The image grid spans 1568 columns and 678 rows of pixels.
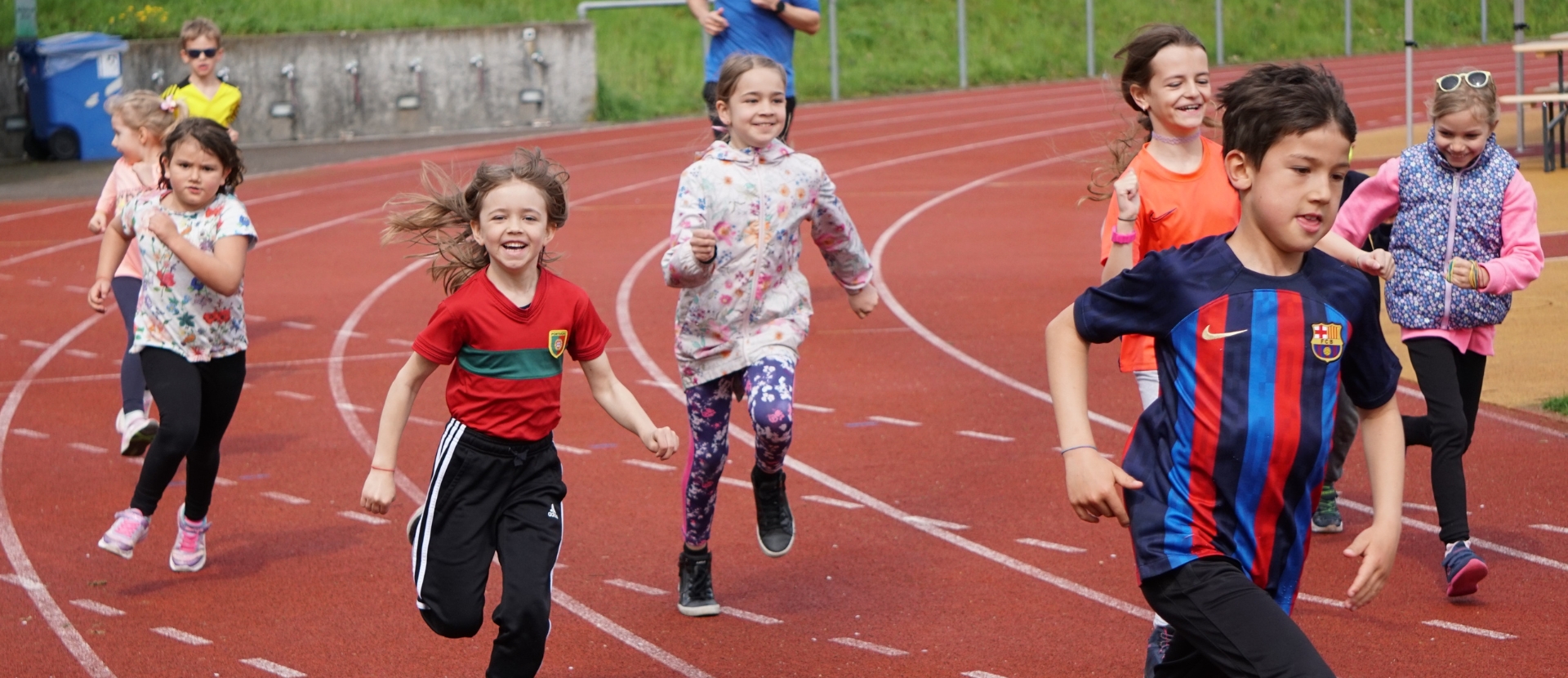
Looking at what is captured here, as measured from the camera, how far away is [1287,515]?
3.17 meters

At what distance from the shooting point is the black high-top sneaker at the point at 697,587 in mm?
5418

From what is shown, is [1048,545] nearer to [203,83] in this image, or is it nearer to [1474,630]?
[1474,630]

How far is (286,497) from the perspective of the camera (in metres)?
7.23

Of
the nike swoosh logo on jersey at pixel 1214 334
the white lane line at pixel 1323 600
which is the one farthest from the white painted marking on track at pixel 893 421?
the nike swoosh logo on jersey at pixel 1214 334

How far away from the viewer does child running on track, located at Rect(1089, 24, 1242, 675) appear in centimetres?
462

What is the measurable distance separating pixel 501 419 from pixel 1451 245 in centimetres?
313

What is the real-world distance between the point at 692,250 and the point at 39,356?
24.0 feet

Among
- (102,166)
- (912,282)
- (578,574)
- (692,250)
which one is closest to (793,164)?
(692,250)

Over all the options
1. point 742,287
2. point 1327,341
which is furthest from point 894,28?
point 1327,341

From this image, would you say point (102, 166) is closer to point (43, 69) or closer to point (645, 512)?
point (43, 69)

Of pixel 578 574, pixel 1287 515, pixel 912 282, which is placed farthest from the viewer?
pixel 912 282

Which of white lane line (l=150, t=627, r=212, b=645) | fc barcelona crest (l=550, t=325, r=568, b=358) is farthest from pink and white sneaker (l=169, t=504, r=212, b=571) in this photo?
fc barcelona crest (l=550, t=325, r=568, b=358)

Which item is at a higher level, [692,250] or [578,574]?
[692,250]

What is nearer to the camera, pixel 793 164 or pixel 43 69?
pixel 793 164
